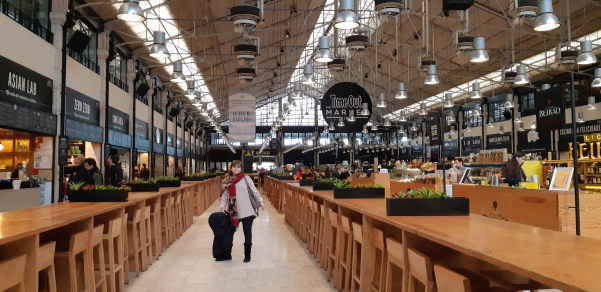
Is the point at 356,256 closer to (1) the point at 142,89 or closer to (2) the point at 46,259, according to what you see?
(2) the point at 46,259

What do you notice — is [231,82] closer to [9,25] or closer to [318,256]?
[9,25]

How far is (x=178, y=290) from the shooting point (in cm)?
512

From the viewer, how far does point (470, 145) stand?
28750 millimetres

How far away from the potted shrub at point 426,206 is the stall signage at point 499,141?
22568 mm

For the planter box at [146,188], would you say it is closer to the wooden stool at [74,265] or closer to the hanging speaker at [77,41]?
the wooden stool at [74,265]

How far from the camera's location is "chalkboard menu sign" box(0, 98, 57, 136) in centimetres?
920

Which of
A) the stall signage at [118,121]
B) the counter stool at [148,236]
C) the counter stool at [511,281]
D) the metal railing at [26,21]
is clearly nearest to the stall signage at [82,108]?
the stall signage at [118,121]

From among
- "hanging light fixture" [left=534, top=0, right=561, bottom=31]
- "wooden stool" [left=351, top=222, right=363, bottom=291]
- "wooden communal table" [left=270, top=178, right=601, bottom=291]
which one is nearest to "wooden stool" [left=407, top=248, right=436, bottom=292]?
"wooden communal table" [left=270, top=178, right=601, bottom=291]

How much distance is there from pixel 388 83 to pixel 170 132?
11.9 m

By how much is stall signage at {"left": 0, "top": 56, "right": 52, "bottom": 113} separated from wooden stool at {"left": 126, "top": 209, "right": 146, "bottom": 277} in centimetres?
500

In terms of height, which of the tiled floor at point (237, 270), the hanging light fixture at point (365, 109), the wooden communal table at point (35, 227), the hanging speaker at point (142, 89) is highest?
the hanging speaker at point (142, 89)

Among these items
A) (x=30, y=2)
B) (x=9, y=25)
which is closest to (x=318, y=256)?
(x=9, y=25)

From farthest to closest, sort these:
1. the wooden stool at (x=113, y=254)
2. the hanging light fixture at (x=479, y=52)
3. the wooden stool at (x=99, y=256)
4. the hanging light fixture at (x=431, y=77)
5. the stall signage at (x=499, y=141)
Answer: the stall signage at (x=499, y=141)
the hanging light fixture at (x=431, y=77)
the hanging light fixture at (x=479, y=52)
the wooden stool at (x=113, y=254)
the wooden stool at (x=99, y=256)

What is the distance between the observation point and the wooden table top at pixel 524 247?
1691 mm
